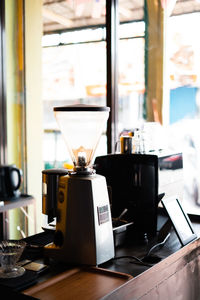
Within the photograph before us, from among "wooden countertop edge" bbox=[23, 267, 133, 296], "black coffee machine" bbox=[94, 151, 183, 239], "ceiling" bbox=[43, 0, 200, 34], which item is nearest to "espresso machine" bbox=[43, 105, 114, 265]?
"wooden countertop edge" bbox=[23, 267, 133, 296]

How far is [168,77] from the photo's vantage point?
2.69 m

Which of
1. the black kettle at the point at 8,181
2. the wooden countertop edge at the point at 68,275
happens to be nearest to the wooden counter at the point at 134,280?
the wooden countertop edge at the point at 68,275

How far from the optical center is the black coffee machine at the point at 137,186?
1.88 meters

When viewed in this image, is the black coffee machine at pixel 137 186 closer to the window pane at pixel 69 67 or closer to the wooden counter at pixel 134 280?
the wooden counter at pixel 134 280

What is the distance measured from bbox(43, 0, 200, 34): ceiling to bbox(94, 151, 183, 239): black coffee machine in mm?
1314

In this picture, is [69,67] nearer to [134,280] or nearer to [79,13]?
[79,13]

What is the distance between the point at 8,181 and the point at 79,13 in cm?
269

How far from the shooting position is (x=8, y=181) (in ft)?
3.82

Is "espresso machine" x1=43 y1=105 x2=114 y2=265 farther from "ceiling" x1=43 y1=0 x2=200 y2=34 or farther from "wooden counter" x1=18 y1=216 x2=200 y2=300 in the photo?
"ceiling" x1=43 y1=0 x2=200 y2=34

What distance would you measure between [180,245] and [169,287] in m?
0.22

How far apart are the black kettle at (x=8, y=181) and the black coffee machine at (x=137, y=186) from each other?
0.78m

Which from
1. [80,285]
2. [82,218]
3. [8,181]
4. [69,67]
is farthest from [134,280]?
[69,67]

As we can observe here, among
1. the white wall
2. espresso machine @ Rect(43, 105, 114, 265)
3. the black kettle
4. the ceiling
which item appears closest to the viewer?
the black kettle

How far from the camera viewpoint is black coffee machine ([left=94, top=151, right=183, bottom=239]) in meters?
1.88
